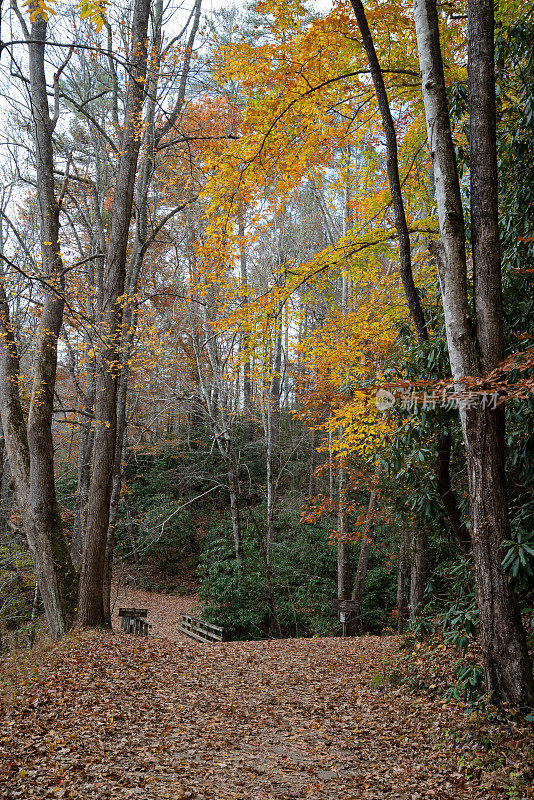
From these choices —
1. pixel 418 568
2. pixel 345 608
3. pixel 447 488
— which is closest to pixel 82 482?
pixel 345 608

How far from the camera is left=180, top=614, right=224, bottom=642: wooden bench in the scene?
10.8 meters

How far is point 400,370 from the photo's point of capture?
5629mm

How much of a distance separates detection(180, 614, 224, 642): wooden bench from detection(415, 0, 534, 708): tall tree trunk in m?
7.72

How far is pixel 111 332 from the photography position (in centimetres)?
807

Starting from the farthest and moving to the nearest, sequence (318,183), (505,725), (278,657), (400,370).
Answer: (318,183) < (278,657) < (400,370) < (505,725)

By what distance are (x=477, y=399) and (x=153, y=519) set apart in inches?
489

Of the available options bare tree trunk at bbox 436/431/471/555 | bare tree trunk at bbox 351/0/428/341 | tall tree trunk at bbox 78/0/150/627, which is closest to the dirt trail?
tall tree trunk at bbox 78/0/150/627

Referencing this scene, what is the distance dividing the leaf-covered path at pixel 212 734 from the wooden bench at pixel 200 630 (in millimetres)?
4160

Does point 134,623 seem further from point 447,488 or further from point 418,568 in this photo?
point 447,488

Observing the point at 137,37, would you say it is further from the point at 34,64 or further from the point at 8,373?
the point at 8,373

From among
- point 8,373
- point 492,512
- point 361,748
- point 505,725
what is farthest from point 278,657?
point 8,373

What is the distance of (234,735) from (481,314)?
427 centimetres

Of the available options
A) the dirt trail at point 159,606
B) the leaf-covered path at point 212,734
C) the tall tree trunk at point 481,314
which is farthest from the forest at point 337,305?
the dirt trail at point 159,606

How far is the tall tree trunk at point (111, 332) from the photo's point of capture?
25.9 ft
